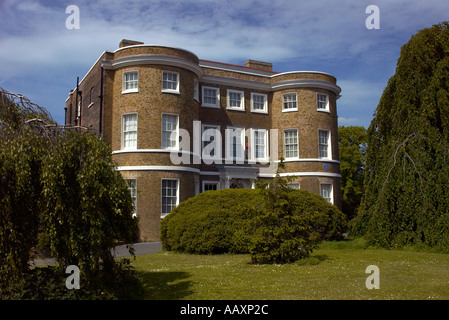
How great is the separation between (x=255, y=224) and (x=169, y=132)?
35.8 feet

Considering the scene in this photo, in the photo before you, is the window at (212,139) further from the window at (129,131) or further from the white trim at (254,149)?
the window at (129,131)

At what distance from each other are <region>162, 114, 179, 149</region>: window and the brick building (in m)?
0.05

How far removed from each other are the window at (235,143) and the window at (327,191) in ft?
17.9

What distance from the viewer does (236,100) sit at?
86.1 ft

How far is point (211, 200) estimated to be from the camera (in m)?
15.9

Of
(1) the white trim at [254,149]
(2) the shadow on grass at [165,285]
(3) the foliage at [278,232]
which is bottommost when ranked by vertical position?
(2) the shadow on grass at [165,285]

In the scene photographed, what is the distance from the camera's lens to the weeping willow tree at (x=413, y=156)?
525 inches

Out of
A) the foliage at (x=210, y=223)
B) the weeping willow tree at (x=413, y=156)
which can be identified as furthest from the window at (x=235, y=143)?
the weeping willow tree at (x=413, y=156)

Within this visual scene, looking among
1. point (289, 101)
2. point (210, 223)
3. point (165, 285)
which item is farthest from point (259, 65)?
point (165, 285)

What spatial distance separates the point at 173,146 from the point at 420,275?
48.2 ft

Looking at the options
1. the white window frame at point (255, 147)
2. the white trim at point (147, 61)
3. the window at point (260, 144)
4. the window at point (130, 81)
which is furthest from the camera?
the window at point (260, 144)

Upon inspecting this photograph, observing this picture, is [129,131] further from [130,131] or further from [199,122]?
[199,122]
